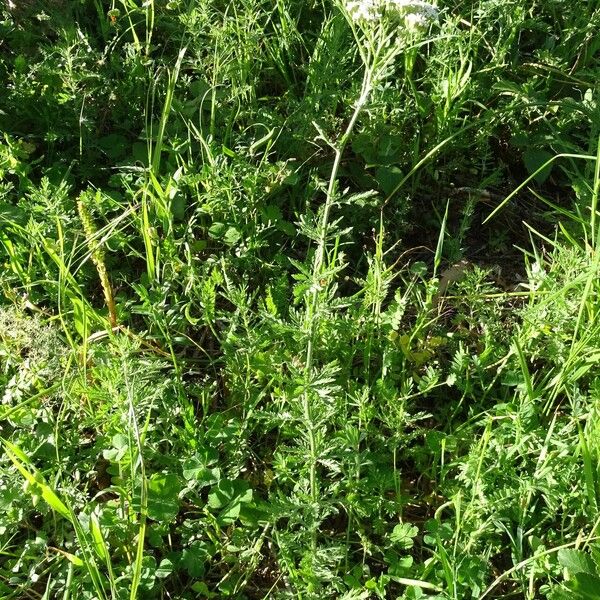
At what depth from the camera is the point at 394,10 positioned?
182 centimetres

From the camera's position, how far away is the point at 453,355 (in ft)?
8.32

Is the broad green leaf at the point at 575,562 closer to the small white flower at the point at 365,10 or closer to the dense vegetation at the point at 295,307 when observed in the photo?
the dense vegetation at the point at 295,307

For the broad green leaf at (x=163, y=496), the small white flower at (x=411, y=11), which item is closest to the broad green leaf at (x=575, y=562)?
the broad green leaf at (x=163, y=496)

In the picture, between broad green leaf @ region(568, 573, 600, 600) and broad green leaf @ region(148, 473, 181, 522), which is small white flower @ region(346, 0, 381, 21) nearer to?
broad green leaf @ region(148, 473, 181, 522)

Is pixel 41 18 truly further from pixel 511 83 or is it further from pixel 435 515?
pixel 435 515

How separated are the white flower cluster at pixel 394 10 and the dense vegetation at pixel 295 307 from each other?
0.03ft

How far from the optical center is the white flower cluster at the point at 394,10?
1808mm

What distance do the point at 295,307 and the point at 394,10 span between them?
1047mm

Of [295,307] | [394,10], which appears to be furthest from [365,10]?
[295,307]

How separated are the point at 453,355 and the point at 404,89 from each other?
114 cm

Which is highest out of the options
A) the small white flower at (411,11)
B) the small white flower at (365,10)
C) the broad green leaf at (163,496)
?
the small white flower at (365,10)

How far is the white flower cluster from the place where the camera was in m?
1.81

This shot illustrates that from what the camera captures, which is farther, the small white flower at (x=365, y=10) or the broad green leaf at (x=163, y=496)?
the broad green leaf at (x=163, y=496)

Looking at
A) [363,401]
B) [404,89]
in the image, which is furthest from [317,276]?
[404,89]
